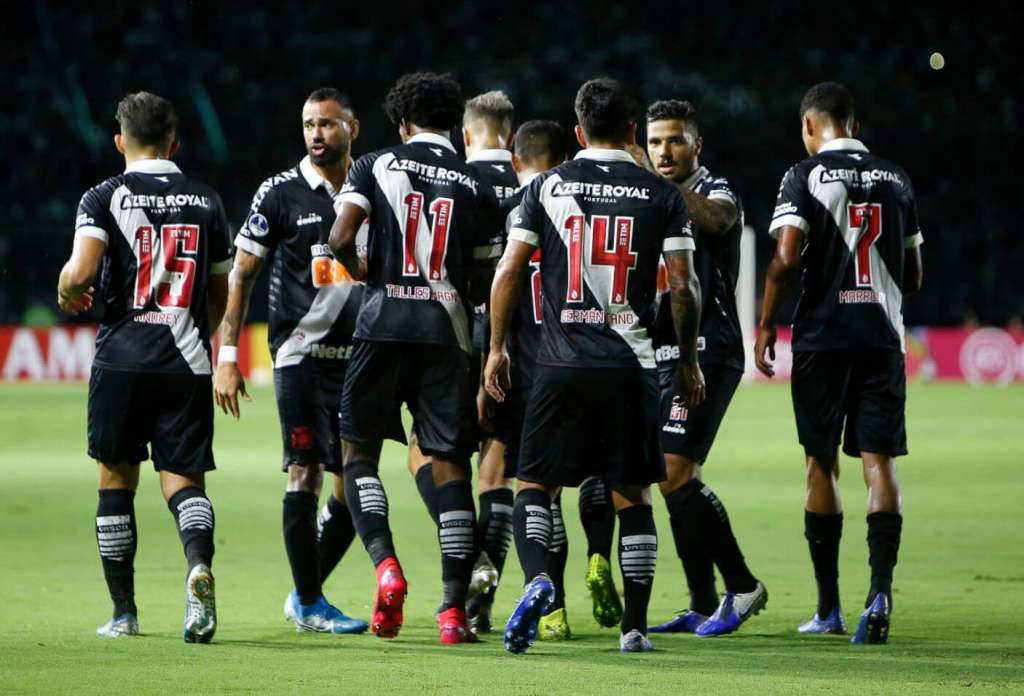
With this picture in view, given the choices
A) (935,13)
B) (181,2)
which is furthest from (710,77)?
(181,2)

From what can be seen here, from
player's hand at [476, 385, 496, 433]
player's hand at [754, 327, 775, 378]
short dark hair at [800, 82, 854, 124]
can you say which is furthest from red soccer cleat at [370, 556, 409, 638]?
short dark hair at [800, 82, 854, 124]

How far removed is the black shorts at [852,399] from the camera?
277 inches

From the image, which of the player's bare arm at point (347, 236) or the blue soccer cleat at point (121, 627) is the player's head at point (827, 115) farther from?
the blue soccer cleat at point (121, 627)

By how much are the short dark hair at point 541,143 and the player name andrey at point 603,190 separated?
1167 millimetres

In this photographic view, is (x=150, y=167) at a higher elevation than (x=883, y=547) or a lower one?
higher

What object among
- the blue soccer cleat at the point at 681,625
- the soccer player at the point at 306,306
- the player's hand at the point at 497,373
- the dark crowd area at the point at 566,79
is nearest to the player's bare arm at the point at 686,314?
the player's hand at the point at 497,373

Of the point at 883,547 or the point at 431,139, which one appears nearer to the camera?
the point at 431,139

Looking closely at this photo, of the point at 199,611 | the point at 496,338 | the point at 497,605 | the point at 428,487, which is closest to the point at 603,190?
the point at 496,338

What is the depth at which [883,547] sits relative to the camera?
690 centimetres

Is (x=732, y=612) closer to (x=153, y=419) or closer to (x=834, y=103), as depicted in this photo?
(x=834, y=103)

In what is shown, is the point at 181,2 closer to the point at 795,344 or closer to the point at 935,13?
the point at 935,13

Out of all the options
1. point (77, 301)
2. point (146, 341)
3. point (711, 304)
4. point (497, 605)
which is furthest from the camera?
point (497, 605)

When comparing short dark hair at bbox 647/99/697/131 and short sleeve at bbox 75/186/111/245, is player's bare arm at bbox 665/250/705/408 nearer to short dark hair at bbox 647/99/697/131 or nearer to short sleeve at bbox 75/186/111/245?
short dark hair at bbox 647/99/697/131

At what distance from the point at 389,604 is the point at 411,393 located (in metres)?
0.92
